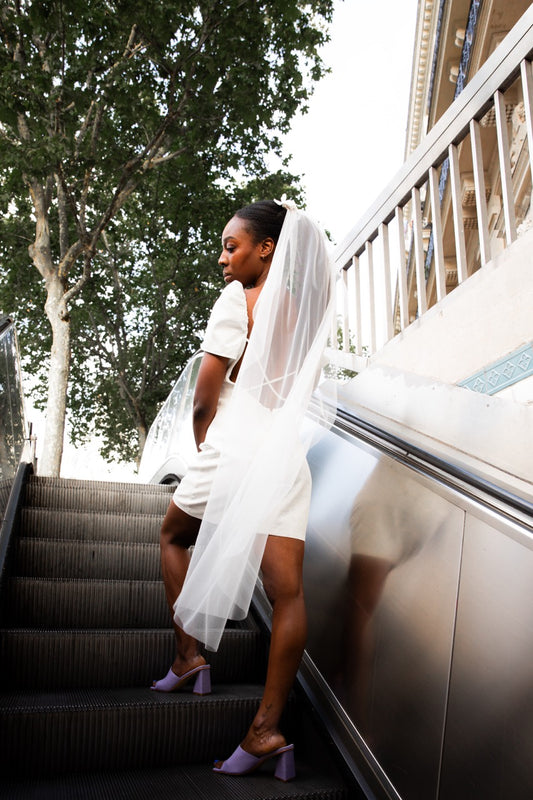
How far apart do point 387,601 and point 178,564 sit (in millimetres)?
722

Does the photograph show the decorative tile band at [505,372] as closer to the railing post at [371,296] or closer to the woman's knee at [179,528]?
the woman's knee at [179,528]

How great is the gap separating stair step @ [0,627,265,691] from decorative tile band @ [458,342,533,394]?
54.4 inches

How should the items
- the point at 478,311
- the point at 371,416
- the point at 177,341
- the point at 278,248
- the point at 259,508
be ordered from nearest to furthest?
the point at 259,508 → the point at 278,248 → the point at 371,416 → the point at 478,311 → the point at 177,341

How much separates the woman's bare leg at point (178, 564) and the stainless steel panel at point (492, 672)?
3.14 ft

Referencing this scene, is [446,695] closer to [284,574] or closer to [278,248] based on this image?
[284,574]

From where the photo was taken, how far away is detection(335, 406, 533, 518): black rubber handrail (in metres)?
1.48

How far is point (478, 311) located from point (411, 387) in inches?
24.5

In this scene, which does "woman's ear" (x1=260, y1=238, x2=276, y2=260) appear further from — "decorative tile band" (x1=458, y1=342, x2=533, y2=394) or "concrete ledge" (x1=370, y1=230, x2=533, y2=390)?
"decorative tile band" (x1=458, y1=342, x2=533, y2=394)

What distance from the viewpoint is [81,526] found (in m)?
3.74

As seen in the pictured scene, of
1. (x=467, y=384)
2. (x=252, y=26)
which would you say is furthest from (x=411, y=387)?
(x=252, y=26)

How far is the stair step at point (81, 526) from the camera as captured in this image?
12.0 ft

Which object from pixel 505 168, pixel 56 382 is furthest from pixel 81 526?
pixel 56 382

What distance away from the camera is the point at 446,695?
1.62 meters

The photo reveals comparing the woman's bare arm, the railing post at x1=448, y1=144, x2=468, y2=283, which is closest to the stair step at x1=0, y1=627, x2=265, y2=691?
the woman's bare arm
